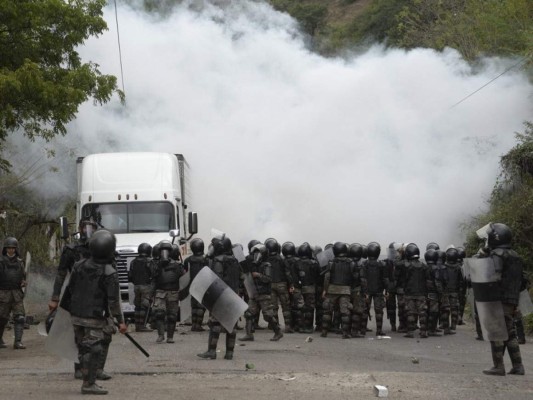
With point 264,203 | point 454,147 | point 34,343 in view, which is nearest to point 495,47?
point 454,147

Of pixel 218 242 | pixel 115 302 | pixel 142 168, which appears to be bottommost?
pixel 115 302

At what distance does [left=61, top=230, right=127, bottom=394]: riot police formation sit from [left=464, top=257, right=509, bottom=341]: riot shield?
4340 millimetres

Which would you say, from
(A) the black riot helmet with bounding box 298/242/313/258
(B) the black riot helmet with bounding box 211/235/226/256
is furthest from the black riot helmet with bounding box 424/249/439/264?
(B) the black riot helmet with bounding box 211/235/226/256

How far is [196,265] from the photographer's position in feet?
56.0

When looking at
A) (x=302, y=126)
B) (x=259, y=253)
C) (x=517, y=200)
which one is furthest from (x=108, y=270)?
(x=302, y=126)

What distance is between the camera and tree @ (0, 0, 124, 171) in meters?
17.1

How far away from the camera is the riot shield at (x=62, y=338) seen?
34.8 ft

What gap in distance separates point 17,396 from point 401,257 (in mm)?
10814

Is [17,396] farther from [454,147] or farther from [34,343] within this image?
[454,147]

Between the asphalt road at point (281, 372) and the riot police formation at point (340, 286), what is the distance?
0.81 meters

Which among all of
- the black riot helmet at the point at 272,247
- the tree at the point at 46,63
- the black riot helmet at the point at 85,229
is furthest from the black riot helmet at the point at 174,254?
the black riot helmet at the point at 85,229

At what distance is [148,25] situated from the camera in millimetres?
36969

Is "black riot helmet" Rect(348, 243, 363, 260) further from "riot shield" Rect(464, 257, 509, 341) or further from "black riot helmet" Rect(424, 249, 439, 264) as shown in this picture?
"riot shield" Rect(464, 257, 509, 341)

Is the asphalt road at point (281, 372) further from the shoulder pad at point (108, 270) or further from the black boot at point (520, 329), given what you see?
the shoulder pad at point (108, 270)
